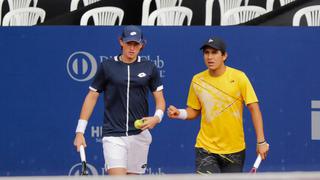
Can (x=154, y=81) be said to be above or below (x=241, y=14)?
below

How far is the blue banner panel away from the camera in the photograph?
8.09 meters

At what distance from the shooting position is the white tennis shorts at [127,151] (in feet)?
20.2

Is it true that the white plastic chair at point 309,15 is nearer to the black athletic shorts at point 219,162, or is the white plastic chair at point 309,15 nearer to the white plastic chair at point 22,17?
the white plastic chair at point 22,17

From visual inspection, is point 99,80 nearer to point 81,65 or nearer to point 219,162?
point 219,162

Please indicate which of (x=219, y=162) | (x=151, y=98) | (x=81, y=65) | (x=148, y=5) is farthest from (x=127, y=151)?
(x=148, y=5)

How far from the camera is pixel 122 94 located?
619cm

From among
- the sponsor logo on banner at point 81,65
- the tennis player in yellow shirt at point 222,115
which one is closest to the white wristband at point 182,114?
the tennis player in yellow shirt at point 222,115

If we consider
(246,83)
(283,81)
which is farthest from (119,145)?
(283,81)

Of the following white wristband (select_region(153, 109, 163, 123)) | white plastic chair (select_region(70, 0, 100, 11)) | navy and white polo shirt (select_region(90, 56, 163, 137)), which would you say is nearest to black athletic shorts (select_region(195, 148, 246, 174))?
white wristband (select_region(153, 109, 163, 123))

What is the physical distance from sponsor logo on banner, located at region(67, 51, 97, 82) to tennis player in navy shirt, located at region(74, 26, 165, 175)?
71.4 inches

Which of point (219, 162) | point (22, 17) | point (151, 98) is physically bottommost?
point (219, 162)

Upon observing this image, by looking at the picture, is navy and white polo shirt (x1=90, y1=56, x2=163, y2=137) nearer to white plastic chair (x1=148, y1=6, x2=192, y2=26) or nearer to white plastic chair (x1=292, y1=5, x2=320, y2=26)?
white plastic chair (x1=148, y1=6, x2=192, y2=26)

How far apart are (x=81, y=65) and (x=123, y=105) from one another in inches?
77.9

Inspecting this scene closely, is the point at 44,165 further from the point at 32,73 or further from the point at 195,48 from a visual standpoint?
the point at 195,48
